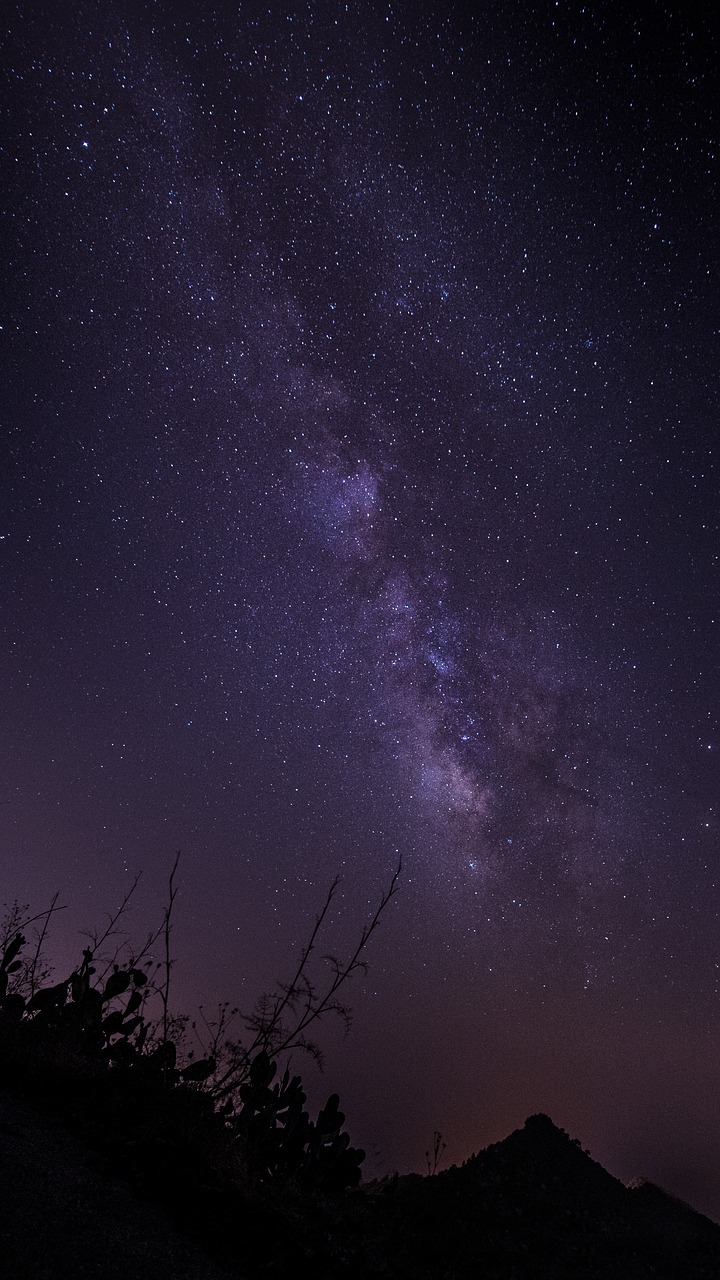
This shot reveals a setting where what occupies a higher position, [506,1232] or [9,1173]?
[9,1173]

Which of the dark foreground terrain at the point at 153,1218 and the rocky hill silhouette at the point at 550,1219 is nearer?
the dark foreground terrain at the point at 153,1218

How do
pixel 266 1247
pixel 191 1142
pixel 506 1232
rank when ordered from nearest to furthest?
pixel 266 1247, pixel 191 1142, pixel 506 1232

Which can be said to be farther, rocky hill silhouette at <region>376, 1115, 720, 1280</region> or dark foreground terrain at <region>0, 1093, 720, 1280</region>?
rocky hill silhouette at <region>376, 1115, 720, 1280</region>

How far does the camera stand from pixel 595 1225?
18.2 meters

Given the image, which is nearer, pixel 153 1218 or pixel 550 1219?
pixel 153 1218

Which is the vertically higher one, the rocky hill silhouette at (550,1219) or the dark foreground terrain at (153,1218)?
the dark foreground terrain at (153,1218)

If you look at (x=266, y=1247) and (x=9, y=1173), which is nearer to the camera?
(x=9, y=1173)

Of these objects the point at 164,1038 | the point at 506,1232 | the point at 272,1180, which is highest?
the point at 164,1038

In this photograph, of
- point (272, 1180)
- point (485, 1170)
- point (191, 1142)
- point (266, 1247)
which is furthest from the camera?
point (485, 1170)

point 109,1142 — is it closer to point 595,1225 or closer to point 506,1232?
point 506,1232

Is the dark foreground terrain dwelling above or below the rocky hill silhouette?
above

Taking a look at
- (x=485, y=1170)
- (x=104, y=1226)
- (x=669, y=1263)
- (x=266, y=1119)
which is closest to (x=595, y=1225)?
(x=669, y=1263)

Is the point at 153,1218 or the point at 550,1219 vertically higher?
the point at 153,1218

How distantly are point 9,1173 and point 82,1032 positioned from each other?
15.3 ft
